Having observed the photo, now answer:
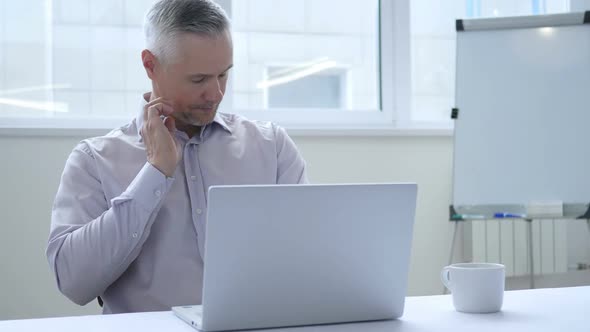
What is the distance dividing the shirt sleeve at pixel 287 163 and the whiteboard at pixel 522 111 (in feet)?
4.09

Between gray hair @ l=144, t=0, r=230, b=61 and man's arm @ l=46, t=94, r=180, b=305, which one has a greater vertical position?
gray hair @ l=144, t=0, r=230, b=61

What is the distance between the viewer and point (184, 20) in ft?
5.53

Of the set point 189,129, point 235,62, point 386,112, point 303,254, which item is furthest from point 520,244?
point 303,254

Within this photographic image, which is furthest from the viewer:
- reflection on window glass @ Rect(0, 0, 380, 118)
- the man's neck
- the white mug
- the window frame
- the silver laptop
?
Result: the window frame

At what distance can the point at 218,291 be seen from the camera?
1.08m

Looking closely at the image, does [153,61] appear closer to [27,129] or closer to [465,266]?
[465,266]

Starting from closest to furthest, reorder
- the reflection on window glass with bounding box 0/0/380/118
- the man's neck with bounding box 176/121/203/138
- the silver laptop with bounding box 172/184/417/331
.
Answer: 1. the silver laptop with bounding box 172/184/417/331
2. the man's neck with bounding box 176/121/203/138
3. the reflection on window glass with bounding box 0/0/380/118

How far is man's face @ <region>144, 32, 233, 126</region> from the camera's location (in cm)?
169

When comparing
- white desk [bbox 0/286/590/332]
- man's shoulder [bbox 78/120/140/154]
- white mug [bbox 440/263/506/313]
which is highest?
man's shoulder [bbox 78/120/140/154]

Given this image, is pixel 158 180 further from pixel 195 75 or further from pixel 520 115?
pixel 520 115

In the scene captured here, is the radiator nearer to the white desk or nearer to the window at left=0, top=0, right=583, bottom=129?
the window at left=0, top=0, right=583, bottom=129

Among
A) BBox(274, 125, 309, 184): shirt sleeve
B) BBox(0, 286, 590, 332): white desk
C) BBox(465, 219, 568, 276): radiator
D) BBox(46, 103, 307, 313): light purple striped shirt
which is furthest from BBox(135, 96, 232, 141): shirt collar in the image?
BBox(465, 219, 568, 276): radiator

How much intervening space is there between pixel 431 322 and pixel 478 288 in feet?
0.41

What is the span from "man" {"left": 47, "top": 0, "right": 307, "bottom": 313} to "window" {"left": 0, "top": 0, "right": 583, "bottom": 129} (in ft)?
4.29
